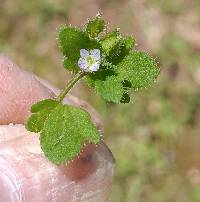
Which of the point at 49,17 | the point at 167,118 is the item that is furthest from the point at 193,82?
the point at 49,17

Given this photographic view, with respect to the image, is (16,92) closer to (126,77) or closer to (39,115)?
(39,115)

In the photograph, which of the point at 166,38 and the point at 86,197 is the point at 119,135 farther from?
the point at 86,197

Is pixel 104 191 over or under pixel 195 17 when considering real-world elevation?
under

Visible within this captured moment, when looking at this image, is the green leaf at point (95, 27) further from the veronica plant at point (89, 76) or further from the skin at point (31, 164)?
the skin at point (31, 164)

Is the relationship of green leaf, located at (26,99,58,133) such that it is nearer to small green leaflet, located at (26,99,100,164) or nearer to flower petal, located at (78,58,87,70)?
small green leaflet, located at (26,99,100,164)

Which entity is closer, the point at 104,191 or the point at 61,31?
the point at 61,31

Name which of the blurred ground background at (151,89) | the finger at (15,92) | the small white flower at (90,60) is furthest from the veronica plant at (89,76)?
the blurred ground background at (151,89)
